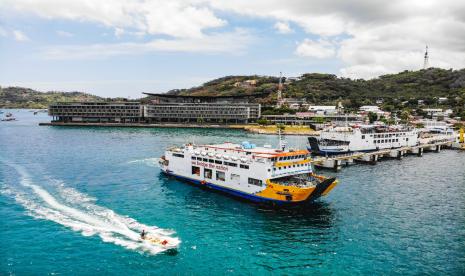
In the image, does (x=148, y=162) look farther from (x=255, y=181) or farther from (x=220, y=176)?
(x=255, y=181)

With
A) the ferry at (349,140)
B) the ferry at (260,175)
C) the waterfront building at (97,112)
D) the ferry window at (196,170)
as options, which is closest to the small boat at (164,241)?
the ferry at (260,175)

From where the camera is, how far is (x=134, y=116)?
195250mm

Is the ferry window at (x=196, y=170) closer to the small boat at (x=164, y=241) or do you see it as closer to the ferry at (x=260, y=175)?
the ferry at (x=260, y=175)

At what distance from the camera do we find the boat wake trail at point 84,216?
3478 centimetres

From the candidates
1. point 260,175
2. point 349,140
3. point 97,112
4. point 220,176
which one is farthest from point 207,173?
point 97,112

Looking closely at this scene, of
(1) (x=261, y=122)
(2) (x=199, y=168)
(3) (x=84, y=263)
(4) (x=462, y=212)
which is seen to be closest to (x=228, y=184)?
(2) (x=199, y=168)

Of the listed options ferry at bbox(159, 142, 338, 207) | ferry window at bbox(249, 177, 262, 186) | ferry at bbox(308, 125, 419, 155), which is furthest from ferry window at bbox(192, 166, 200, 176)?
ferry at bbox(308, 125, 419, 155)

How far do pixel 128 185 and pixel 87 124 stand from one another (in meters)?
144

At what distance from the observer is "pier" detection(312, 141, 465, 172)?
73875 mm

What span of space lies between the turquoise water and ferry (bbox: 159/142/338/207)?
6.22ft

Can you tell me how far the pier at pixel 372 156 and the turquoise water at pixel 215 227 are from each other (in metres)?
9.90

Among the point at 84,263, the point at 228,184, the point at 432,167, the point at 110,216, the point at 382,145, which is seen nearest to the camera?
the point at 84,263

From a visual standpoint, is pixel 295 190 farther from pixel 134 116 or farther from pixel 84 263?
pixel 134 116

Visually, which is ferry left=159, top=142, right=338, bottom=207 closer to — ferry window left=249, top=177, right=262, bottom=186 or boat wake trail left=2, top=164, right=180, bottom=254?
ferry window left=249, top=177, right=262, bottom=186
